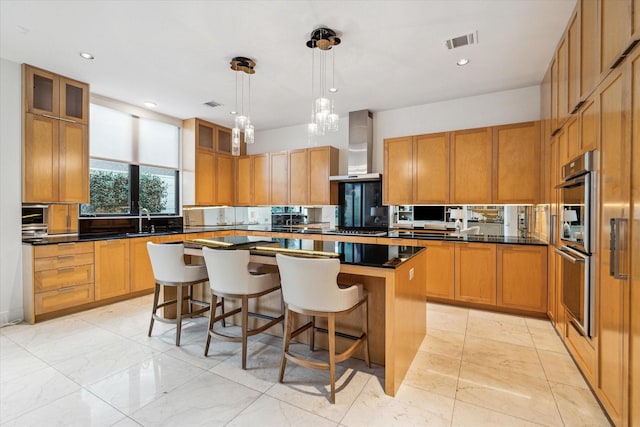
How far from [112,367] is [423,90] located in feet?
15.4

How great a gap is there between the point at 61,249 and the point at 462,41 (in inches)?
198

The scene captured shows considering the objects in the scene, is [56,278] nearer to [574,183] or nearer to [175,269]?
[175,269]

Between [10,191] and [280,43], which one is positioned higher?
[280,43]

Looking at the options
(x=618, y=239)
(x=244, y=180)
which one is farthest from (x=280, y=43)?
(x=244, y=180)

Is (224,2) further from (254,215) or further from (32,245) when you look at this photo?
(254,215)

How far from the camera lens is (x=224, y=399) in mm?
1950

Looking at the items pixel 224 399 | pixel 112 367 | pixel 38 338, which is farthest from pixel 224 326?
pixel 38 338

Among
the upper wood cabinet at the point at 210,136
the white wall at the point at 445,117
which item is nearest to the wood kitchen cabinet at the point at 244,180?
the upper wood cabinet at the point at 210,136

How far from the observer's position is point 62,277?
3.52m

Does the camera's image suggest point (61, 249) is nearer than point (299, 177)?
Yes

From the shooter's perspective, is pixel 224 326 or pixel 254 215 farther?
pixel 254 215

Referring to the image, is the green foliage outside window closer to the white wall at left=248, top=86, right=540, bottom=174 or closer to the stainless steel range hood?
the white wall at left=248, top=86, right=540, bottom=174

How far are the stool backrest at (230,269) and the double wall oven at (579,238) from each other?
7.77ft

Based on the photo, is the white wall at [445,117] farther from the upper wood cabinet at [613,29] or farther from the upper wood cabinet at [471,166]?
the upper wood cabinet at [613,29]
